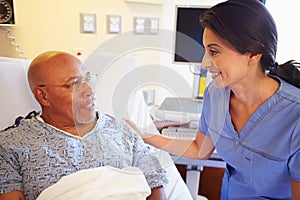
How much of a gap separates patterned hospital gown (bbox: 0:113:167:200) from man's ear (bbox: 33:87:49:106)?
0.27ft

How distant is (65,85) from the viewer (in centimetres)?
110

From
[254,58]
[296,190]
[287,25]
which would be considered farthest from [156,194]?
[287,25]

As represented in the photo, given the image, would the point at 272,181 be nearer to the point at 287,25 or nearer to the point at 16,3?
the point at 287,25

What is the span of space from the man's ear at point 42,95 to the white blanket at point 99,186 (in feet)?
1.07

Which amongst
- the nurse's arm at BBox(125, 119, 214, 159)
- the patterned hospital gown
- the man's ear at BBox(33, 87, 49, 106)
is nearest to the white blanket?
the patterned hospital gown

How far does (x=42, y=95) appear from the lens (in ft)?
3.67

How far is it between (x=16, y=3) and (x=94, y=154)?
125 cm

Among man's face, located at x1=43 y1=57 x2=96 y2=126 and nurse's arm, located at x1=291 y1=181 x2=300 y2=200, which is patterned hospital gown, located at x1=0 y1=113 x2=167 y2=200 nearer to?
man's face, located at x1=43 y1=57 x2=96 y2=126

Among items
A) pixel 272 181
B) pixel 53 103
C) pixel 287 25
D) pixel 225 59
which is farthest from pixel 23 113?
pixel 287 25

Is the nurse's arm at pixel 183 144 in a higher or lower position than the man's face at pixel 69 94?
lower

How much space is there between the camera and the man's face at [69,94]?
108 cm

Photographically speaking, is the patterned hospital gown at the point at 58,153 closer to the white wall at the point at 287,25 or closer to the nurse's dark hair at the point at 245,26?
the nurse's dark hair at the point at 245,26

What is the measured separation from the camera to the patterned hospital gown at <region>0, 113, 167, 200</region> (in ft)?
3.19

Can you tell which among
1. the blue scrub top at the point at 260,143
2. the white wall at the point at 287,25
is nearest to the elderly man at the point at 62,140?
the blue scrub top at the point at 260,143
